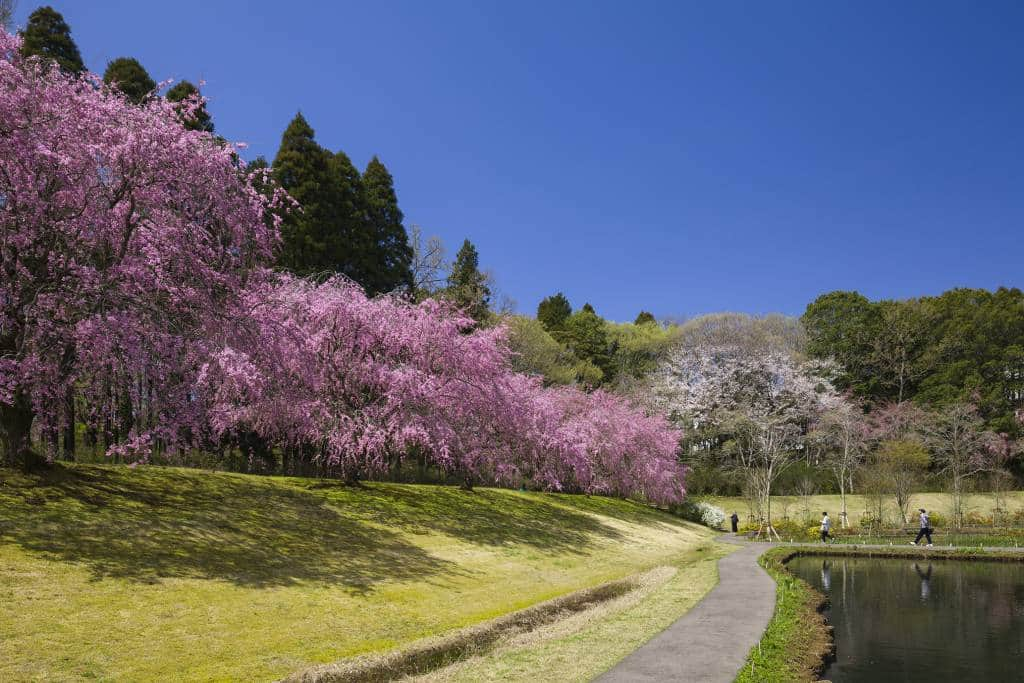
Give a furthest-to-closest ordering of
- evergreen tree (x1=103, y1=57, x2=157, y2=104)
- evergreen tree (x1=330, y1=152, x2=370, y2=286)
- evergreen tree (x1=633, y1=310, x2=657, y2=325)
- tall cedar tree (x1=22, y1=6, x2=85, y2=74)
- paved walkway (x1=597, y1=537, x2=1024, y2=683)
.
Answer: evergreen tree (x1=633, y1=310, x2=657, y2=325), evergreen tree (x1=330, y1=152, x2=370, y2=286), evergreen tree (x1=103, y1=57, x2=157, y2=104), tall cedar tree (x1=22, y1=6, x2=85, y2=74), paved walkway (x1=597, y1=537, x2=1024, y2=683)

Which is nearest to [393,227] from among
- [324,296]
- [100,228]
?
[324,296]

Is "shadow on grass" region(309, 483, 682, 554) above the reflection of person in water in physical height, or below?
above

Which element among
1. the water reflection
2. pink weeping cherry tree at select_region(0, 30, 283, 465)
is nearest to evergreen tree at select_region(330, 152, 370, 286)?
pink weeping cherry tree at select_region(0, 30, 283, 465)

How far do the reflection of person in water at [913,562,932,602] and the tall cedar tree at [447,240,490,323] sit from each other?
3107 centimetres

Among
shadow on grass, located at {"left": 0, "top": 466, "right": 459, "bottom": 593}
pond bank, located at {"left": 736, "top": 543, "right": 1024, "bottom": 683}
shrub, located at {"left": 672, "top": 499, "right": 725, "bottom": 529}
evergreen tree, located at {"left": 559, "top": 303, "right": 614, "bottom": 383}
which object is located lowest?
shrub, located at {"left": 672, "top": 499, "right": 725, "bottom": 529}

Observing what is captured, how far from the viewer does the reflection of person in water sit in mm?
19000

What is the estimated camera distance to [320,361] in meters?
21.8

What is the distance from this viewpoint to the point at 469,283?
50938 mm

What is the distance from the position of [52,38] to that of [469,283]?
2880 centimetres

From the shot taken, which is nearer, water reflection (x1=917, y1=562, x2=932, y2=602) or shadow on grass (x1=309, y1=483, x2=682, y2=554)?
water reflection (x1=917, y1=562, x2=932, y2=602)

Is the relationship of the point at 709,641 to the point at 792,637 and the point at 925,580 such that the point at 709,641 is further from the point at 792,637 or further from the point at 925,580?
the point at 925,580

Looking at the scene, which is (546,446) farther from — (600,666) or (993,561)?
(600,666)

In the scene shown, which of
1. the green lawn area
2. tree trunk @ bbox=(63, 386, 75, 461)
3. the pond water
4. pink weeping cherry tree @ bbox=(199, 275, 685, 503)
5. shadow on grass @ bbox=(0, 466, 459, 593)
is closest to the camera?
the green lawn area

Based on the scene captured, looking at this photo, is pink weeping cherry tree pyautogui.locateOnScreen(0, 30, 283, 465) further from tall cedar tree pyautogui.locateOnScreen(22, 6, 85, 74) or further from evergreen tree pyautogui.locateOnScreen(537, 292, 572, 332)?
evergreen tree pyautogui.locateOnScreen(537, 292, 572, 332)
